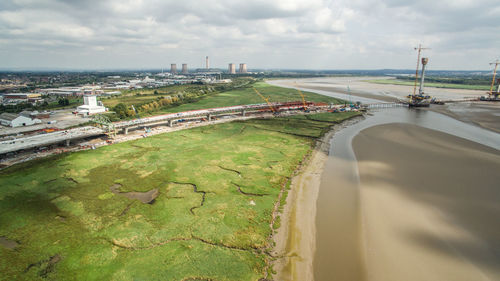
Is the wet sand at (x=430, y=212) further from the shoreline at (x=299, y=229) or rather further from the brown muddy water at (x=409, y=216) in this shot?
the shoreline at (x=299, y=229)

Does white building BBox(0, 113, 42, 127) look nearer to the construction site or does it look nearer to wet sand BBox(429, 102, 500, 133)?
the construction site

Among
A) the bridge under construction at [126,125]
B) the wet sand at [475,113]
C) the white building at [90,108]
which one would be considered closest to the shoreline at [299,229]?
the bridge under construction at [126,125]

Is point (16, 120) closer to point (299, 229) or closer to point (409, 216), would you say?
point (299, 229)

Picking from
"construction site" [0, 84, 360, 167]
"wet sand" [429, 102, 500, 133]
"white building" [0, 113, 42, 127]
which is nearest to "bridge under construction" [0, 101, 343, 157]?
"construction site" [0, 84, 360, 167]

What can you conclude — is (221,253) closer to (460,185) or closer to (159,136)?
(460,185)

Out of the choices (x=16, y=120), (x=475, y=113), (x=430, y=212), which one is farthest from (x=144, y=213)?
(x=475, y=113)
